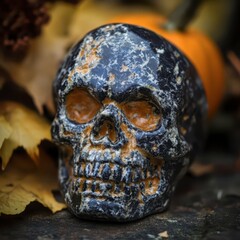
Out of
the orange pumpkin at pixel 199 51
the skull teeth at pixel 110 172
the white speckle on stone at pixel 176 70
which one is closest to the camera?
the skull teeth at pixel 110 172

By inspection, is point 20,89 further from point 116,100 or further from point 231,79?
point 231,79

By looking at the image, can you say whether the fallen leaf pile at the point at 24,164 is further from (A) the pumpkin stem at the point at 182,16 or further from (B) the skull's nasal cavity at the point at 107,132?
(A) the pumpkin stem at the point at 182,16

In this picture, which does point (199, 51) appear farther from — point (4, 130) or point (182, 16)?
point (4, 130)

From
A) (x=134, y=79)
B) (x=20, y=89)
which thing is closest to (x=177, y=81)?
(x=134, y=79)

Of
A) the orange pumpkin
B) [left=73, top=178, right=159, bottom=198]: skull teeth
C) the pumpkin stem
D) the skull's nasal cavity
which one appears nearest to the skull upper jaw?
[left=73, top=178, right=159, bottom=198]: skull teeth

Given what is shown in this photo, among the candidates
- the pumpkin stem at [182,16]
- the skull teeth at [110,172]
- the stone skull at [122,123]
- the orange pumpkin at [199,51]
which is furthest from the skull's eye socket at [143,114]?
the pumpkin stem at [182,16]

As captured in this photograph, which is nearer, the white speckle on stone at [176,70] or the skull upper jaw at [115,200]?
the skull upper jaw at [115,200]
